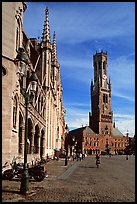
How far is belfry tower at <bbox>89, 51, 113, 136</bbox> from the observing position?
510ft

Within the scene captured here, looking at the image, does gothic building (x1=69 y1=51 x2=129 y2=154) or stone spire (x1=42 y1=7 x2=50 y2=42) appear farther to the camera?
gothic building (x1=69 y1=51 x2=129 y2=154)

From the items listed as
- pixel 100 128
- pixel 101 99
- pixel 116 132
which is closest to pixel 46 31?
pixel 100 128

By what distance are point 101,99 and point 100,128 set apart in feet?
54.7

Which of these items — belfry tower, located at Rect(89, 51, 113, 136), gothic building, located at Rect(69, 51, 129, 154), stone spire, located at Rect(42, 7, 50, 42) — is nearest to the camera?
stone spire, located at Rect(42, 7, 50, 42)

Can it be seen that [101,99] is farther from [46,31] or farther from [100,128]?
[46,31]

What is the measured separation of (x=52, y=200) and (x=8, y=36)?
12401mm

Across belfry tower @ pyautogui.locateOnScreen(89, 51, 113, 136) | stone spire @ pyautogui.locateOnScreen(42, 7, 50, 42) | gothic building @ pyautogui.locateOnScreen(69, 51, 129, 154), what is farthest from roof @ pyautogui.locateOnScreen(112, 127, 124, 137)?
stone spire @ pyautogui.locateOnScreen(42, 7, 50, 42)

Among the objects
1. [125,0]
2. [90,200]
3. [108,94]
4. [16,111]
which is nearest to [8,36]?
[16,111]

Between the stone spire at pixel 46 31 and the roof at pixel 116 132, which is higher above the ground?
the stone spire at pixel 46 31

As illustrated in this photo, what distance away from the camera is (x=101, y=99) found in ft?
524

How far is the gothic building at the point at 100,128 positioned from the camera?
148 meters

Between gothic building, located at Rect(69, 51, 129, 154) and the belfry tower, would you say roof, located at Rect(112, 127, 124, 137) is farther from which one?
the belfry tower

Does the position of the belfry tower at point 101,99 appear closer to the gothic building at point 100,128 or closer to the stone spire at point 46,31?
the gothic building at point 100,128

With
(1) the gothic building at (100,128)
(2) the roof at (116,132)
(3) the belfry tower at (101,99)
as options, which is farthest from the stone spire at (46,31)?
(2) the roof at (116,132)
